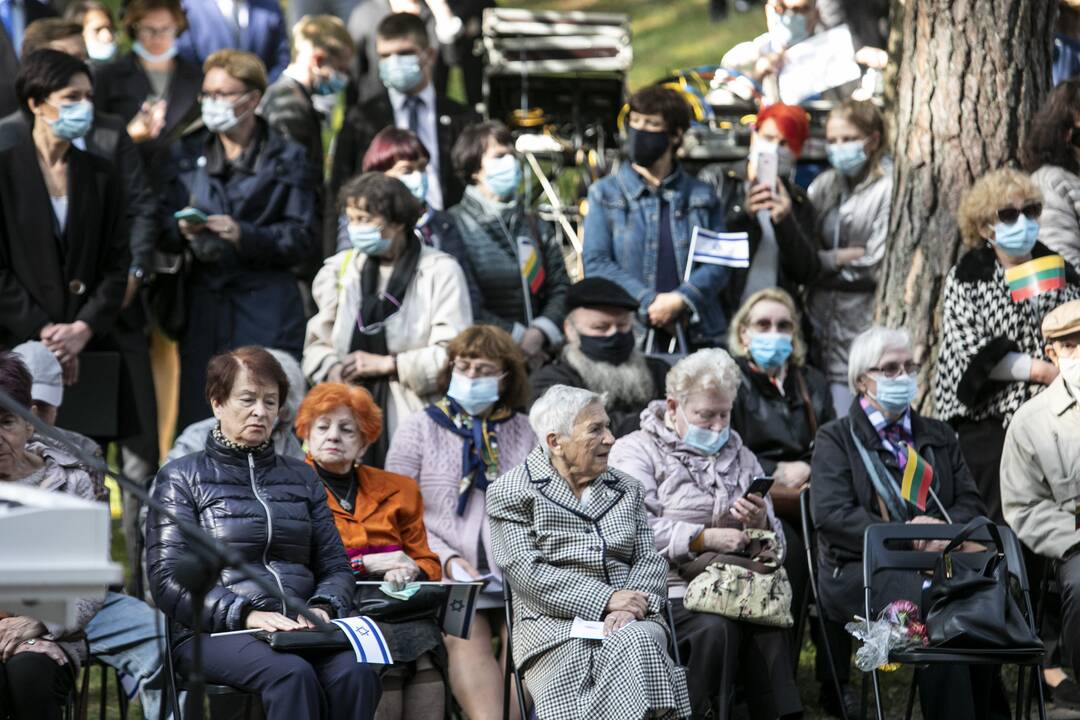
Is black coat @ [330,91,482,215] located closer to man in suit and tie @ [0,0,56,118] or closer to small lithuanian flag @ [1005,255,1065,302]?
man in suit and tie @ [0,0,56,118]

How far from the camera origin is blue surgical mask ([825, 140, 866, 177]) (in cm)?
992

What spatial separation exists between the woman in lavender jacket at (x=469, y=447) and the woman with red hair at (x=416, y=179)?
1.05 m

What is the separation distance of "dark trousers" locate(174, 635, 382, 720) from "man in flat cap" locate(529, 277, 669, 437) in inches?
89.7

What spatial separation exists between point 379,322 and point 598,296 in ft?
3.44

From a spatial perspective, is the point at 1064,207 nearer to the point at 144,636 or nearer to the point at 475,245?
the point at 475,245

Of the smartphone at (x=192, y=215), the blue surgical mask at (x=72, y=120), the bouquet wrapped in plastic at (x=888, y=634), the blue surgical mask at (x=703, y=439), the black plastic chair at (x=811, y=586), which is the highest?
the blue surgical mask at (x=72, y=120)

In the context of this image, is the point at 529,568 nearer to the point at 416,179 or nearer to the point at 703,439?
the point at 703,439

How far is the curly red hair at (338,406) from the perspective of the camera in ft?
23.7

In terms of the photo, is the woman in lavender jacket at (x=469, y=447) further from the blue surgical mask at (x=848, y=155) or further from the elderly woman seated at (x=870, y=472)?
the blue surgical mask at (x=848, y=155)

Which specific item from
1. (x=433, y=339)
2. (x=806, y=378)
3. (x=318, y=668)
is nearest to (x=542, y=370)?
(x=433, y=339)

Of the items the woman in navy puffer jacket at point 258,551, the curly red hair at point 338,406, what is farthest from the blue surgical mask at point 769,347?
the woman in navy puffer jacket at point 258,551

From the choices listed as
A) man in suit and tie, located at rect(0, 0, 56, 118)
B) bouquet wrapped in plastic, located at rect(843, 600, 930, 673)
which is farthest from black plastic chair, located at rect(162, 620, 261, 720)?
man in suit and tie, located at rect(0, 0, 56, 118)

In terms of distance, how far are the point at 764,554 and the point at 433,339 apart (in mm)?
1990

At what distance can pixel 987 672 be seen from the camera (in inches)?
282
